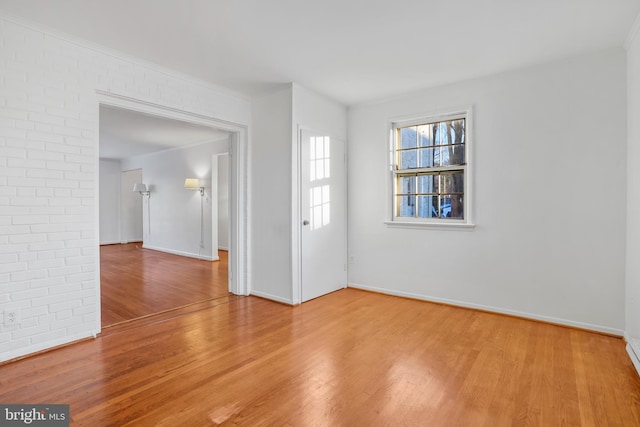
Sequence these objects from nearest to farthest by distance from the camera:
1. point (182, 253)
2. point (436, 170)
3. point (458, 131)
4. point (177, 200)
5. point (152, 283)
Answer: point (458, 131) < point (436, 170) < point (152, 283) < point (182, 253) < point (177, 200)

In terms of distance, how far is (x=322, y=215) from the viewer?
425cm

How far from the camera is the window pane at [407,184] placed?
4188mm

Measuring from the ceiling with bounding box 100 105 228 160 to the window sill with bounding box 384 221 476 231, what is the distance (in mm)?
2986

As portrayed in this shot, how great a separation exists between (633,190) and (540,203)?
2.33 ft

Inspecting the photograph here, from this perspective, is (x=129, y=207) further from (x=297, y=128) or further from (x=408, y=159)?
(x=408, y=159)

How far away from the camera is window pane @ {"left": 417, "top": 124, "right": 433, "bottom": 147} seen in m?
4.04

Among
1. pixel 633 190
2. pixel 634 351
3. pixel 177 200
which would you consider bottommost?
pixel 634 351

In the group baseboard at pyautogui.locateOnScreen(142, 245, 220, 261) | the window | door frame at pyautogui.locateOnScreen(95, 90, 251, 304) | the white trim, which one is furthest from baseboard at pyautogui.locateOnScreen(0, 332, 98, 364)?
the white trim

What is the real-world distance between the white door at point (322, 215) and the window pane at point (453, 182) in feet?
4.46

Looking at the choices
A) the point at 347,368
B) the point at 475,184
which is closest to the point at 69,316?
the point at 347,368

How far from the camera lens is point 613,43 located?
9.29 ft

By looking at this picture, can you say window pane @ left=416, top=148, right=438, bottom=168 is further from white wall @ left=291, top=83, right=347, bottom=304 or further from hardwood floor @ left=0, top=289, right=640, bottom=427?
hardwood floor @ left=0, top=289, right=640, bottom=427

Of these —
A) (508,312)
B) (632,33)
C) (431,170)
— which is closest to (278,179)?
(431,170)

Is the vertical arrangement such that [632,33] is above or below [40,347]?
above
